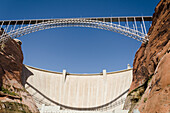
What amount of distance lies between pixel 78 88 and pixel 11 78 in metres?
19.1

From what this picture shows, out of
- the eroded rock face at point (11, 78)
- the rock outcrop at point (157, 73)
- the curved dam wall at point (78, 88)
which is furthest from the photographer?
the curved dam wall at point (78, 88)

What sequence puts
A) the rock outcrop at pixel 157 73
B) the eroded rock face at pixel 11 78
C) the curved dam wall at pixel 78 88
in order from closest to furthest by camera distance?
the rock outcrop at pixel 157 73, the eroded rock face at pixel 11 78, the curved dam wall at pixel 78 88

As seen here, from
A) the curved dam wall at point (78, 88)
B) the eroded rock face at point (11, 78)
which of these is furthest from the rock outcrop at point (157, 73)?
the eroded rock face at point (11, 78)

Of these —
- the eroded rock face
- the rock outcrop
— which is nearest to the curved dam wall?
the eroded rock face

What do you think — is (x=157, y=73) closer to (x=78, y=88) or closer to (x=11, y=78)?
(x=11, y=78)

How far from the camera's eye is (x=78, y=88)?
36.6 meters

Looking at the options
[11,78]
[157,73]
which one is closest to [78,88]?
[11,78]

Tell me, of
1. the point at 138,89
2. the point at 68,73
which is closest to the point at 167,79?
the point at 138,89

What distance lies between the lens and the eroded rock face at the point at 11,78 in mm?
18109

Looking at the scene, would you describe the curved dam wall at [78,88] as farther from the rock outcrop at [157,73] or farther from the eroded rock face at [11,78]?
the rock outcrop at [157,73]

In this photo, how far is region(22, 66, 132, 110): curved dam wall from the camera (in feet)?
108

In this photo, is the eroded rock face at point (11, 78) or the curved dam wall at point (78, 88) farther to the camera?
the curved dam wall at point (78, 88)

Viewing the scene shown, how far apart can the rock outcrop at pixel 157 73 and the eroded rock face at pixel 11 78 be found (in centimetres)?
1527

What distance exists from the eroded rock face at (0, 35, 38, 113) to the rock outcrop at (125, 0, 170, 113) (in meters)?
15.3
